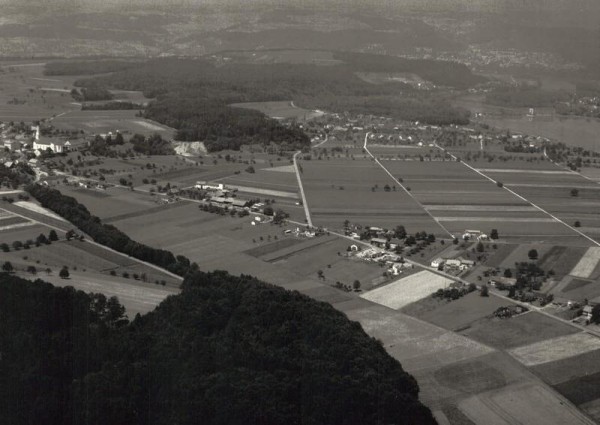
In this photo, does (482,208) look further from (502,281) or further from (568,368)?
(568,368)

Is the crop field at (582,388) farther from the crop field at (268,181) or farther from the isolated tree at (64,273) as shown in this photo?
the crop field at (268,181)

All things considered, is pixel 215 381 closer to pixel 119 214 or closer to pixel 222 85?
pixel 119 214

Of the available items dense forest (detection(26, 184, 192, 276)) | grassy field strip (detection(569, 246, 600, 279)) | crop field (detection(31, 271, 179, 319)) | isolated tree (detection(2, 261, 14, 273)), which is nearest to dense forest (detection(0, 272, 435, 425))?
crop field (detection(31, 271, 179, 319))

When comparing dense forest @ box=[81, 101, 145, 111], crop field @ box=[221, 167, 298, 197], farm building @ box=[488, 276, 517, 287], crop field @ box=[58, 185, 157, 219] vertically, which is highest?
dense forest @ box=[81, 101, 145, 111]

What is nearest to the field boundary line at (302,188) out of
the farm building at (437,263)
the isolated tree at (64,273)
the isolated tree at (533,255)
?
the farm building at (437,263)

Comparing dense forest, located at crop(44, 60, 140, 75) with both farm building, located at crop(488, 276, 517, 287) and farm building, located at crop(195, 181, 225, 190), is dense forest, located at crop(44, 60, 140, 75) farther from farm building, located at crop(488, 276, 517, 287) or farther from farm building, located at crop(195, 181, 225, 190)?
farm building, located at crop(488, 276, 517, 287)

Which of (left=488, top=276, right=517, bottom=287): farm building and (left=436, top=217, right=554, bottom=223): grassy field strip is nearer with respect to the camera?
(left=488, top=276, right=517, bottom=287): farm building

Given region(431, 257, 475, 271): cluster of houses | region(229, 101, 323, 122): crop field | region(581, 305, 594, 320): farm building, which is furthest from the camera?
region(229, 101, 323, 122): crop field
